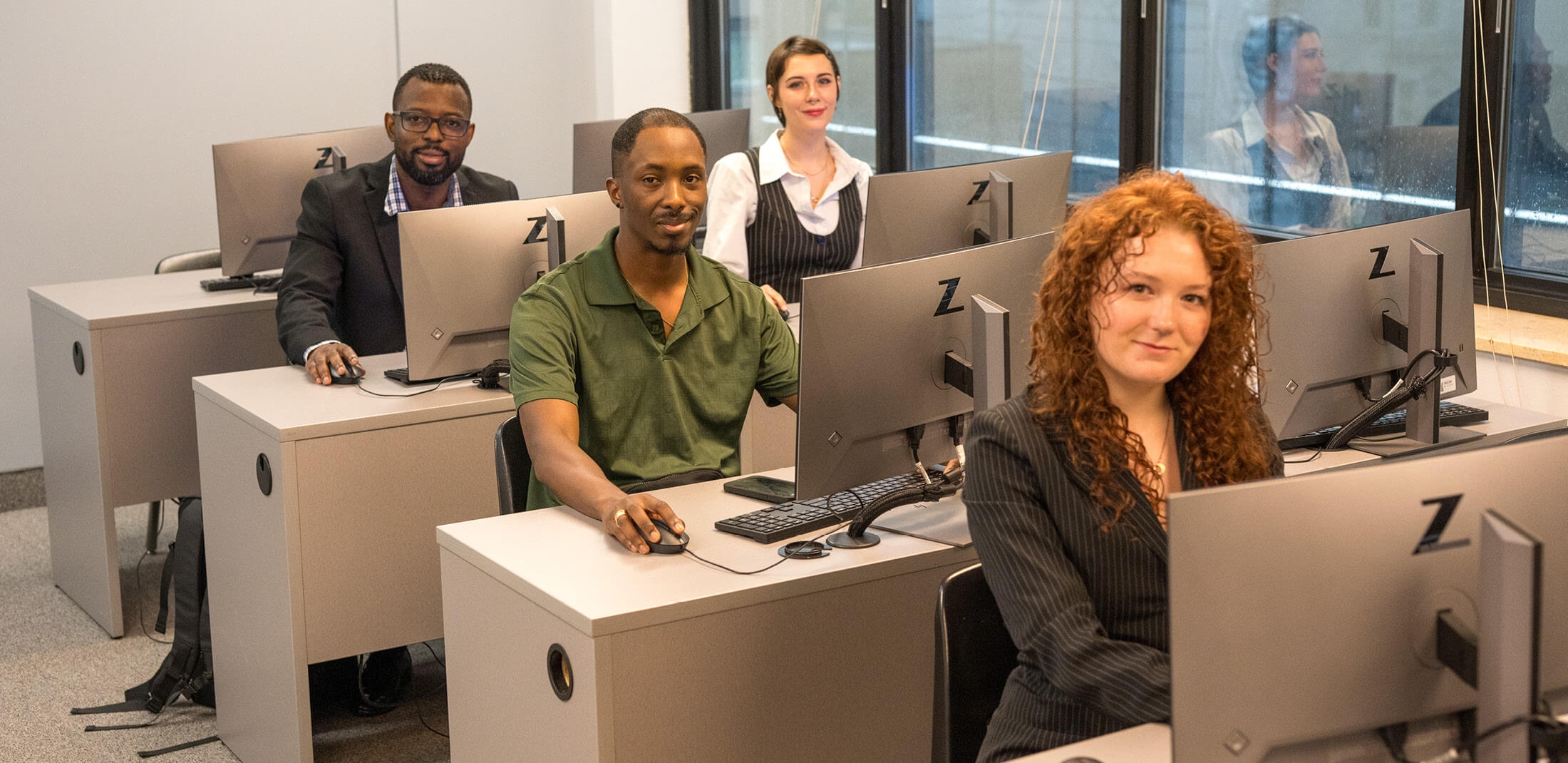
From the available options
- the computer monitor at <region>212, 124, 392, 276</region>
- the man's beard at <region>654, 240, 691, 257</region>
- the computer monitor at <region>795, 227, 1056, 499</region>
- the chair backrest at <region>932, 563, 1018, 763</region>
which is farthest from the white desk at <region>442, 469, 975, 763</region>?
the computer monitor at <region>212, 124, 392, 276</region>

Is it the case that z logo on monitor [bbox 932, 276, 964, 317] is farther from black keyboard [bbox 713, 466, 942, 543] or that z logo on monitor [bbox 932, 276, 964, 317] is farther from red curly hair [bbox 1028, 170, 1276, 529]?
red curly hair [bbox 1028, 170, 1276, 529]

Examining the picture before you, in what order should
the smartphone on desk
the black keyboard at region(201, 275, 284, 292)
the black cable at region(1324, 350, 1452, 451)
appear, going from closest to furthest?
the smartphone on desk → the black cable at region(1324, 350, 1452, 451) → the black keyboard at region(201, 275, 284, 292)

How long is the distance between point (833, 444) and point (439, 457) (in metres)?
1.11

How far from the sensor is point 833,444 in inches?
76.0

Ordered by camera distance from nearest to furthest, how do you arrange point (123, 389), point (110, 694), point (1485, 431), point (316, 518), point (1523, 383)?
point (1485, 431) → point (316, 518) → point (1523, 383) → point (110, 694) → point (123, 389)

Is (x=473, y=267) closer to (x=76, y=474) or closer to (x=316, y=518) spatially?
(x=316, y=518)

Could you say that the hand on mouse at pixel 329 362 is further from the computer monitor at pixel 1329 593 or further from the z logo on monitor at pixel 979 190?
the computer monitor at pixel 1329 593

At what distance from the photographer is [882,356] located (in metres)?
1.93

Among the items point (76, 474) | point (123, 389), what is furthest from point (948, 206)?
point (76, 474)

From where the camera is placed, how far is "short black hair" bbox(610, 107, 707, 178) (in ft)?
7.38

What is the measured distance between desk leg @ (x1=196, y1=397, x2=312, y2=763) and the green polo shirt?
0.58 meters

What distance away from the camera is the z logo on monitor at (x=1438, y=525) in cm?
108

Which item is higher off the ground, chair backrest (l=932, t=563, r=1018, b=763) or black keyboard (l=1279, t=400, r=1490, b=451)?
black keyboard (l=1279, t=400, r=1490, b=451)

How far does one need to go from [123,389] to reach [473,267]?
1256mm
